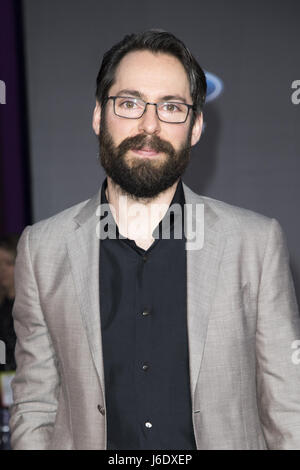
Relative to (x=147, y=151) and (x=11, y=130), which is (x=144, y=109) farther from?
(x=11, y=130)

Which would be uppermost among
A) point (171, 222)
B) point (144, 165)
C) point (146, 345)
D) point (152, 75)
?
point (152, 75)

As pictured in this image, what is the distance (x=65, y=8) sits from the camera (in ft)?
13.9

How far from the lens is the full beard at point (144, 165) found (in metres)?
1.75

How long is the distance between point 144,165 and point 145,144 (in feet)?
0.22

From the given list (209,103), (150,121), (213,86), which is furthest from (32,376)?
(209,103)

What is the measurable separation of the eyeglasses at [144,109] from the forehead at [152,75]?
0.10 ft

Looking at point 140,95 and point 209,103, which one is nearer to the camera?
point 140,95

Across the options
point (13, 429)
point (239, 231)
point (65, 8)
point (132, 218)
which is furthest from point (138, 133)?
point (65, 8)

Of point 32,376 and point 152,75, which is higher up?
point 152,75

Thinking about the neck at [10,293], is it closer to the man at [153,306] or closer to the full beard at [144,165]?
the man at [153,306]

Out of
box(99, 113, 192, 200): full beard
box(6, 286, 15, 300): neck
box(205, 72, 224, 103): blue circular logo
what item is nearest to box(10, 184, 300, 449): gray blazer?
box(99, 113, 192, 200): full beard

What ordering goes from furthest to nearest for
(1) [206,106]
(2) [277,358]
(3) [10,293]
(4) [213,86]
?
(1) [206,106], (4) [213,86], (3) [10,293], (2) [277,358]

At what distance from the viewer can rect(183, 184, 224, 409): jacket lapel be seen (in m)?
1.68

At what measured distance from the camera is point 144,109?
178 cm
